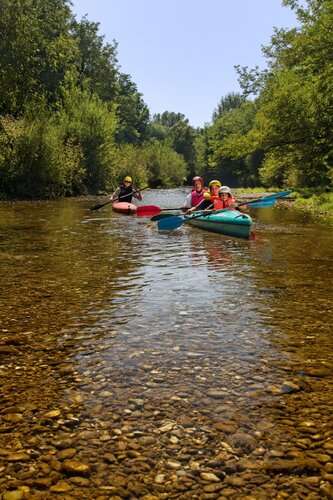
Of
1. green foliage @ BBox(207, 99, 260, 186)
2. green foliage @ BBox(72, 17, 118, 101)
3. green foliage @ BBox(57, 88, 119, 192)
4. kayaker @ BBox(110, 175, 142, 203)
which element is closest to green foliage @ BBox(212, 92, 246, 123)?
green foliage @ BBox(207, 99, 260, 186)

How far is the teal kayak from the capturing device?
11.8 metres

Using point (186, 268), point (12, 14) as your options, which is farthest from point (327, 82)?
point (186, 268)

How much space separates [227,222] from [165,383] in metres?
8.77

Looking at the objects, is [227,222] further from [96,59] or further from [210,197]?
[96,59]

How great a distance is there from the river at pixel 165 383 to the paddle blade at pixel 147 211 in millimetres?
8633

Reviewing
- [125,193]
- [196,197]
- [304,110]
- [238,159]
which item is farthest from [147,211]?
[238,159]

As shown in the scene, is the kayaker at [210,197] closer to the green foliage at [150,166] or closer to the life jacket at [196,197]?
the life jacket at [196,197]

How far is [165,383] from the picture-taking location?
3764 millimetres

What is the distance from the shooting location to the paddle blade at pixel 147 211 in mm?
16703

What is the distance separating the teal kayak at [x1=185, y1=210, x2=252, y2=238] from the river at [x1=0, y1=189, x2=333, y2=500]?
3655 mm

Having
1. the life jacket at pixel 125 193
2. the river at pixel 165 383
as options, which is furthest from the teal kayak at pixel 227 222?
the life jacket at pixel 125 193

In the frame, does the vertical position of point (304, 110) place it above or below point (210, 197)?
above

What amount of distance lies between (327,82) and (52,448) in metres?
22.7

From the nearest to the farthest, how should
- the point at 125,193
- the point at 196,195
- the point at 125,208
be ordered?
1. the point at 196,195
2. the point at 125,208
3. the point at 125,193
